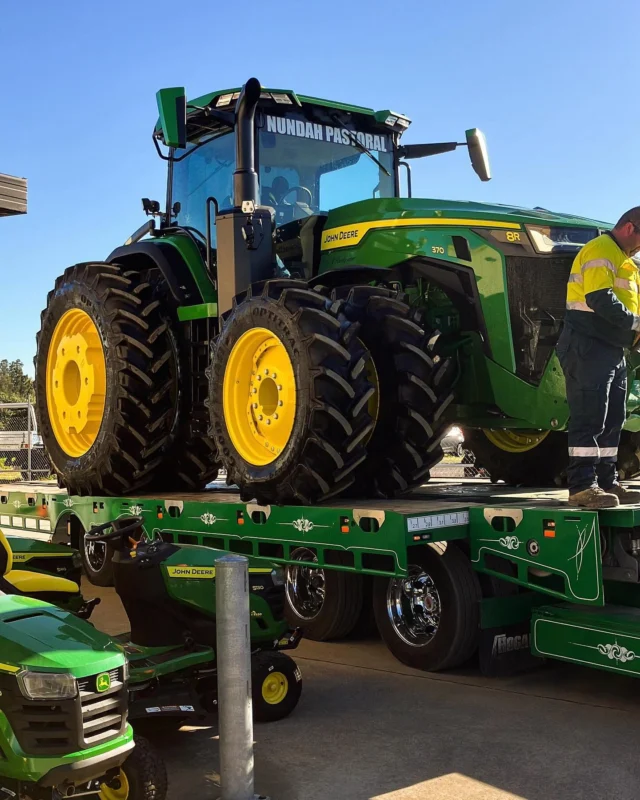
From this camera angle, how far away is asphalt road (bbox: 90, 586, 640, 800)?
13.6 ft

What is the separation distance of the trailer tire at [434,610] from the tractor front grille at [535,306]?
1374mm

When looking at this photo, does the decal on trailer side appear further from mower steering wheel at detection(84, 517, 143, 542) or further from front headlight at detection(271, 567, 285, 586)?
mower steering wheel at detection(84, 517, 143, 542)

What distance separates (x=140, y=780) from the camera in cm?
376

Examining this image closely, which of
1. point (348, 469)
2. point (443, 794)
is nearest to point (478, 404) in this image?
point (348, 469)

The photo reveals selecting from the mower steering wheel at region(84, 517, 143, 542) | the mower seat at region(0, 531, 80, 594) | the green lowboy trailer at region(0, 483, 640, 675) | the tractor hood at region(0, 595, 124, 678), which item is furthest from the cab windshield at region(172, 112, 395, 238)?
the tractor hood at region(0, 595, 124, 678)

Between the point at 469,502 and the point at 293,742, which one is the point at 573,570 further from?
the point at 293,742

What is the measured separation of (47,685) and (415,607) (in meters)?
3.08

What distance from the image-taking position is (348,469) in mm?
5938

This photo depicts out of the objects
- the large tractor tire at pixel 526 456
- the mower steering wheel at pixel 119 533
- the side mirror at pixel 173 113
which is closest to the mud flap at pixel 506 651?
the mower steering wheel at pixel 119 533

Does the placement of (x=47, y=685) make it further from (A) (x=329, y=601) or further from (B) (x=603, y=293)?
(B) (x=603, y=293)

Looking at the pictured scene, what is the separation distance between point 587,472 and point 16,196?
10.9ft

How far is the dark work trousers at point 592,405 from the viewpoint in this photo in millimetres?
5383

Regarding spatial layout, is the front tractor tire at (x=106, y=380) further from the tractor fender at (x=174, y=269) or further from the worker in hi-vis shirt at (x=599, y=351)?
the worker in hi-vis shirt at (x=599, y=351)

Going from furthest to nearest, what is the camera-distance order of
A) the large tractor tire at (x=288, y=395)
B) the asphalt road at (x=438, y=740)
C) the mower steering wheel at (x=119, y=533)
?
the large tractor tire at (x=288, y=395) < the mower steering wheel at (x=119, y=533) < the asphalt road at (x=438, y=740)
